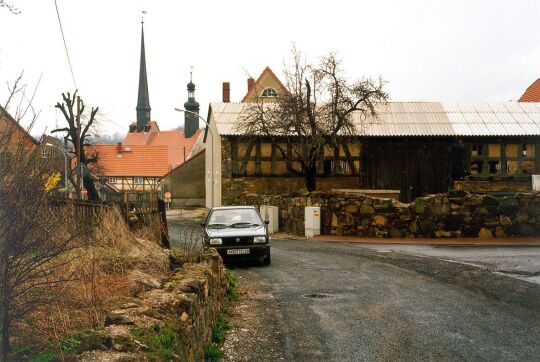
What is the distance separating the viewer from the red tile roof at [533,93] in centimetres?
4828

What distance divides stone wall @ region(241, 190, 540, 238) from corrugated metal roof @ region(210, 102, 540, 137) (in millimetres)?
10640

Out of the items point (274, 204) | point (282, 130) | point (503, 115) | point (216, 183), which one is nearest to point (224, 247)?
point (274, 204)

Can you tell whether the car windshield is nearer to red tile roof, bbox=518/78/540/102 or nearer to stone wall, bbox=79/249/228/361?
stone wall, bbox=79/249/228/361

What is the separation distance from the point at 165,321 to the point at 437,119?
3401cm

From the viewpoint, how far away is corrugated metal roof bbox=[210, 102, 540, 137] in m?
35.2

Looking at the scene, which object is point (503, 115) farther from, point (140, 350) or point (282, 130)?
point (140, 350)

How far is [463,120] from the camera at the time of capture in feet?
121

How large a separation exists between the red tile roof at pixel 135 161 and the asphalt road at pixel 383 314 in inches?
2128

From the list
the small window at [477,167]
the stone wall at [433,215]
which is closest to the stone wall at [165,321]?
the stone wall at [433,215]

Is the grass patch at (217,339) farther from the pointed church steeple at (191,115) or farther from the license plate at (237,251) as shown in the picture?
the pointed church steeple at (191,115)

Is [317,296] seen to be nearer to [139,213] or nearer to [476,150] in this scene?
[139,213]

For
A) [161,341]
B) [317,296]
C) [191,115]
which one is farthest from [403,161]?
[191,115]

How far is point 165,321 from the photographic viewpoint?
5504 mm

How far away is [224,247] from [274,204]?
14.1 meters
